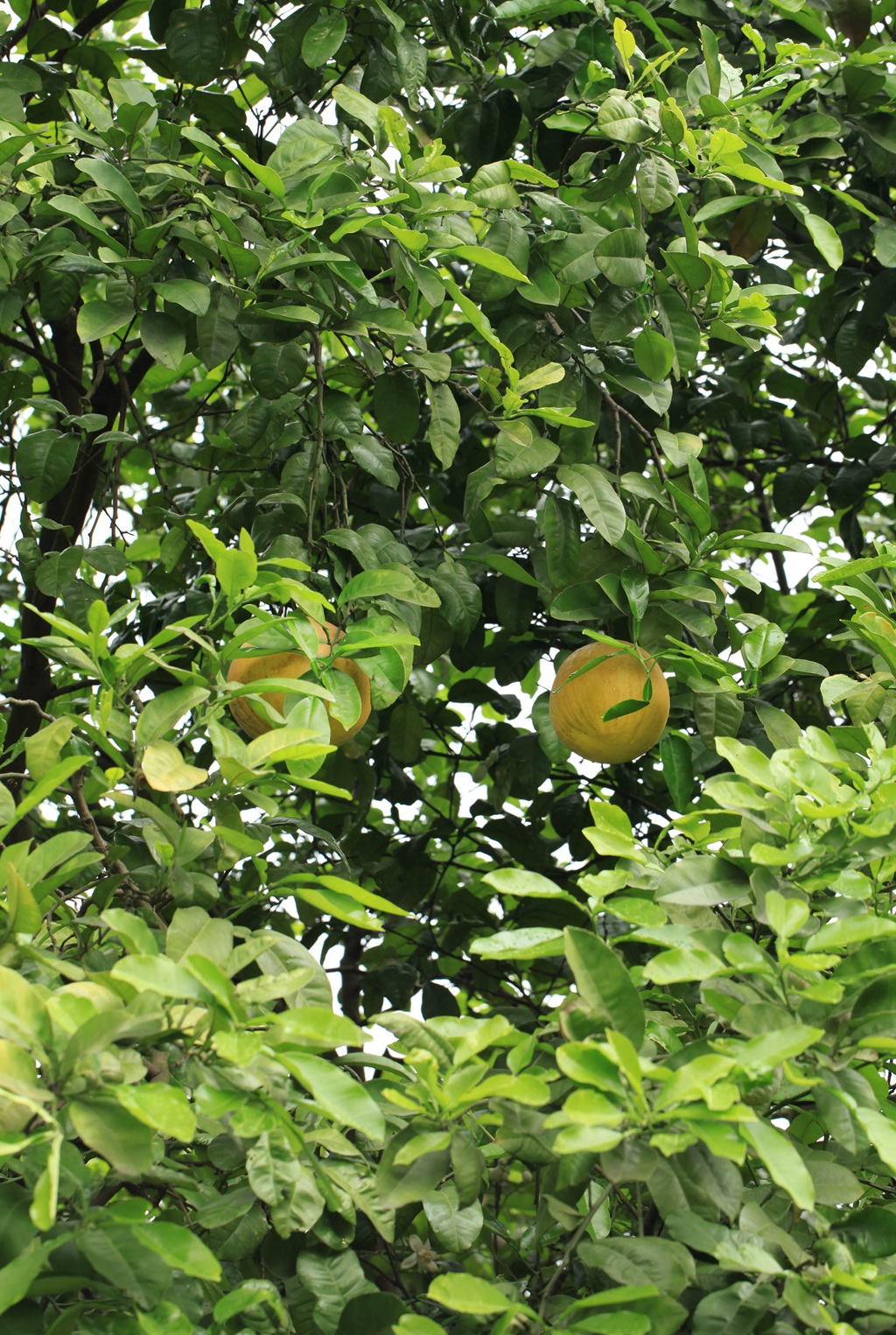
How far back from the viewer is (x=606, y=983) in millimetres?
842

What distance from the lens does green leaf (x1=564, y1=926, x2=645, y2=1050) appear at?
84cm

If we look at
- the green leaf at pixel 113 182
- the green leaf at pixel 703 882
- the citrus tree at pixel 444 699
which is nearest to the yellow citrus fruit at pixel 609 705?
the citrus tree at pixel 444 699

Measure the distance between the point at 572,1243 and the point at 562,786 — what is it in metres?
1.66

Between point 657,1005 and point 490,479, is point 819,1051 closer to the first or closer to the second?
point 657,1005

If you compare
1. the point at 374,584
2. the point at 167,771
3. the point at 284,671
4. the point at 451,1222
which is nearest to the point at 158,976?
the point at 167,771

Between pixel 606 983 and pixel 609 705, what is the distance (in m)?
0.70

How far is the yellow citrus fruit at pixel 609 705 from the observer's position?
152 cm

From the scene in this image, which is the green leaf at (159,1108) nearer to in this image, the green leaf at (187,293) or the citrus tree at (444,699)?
the citrus tree at (444,699)

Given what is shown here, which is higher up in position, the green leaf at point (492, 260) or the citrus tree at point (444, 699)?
the green leaf at point (492, 260)

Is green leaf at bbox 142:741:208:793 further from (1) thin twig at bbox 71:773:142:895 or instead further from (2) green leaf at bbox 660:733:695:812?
(2) green leaf at bbox 660:733:695:812

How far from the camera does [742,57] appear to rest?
7.09 ft

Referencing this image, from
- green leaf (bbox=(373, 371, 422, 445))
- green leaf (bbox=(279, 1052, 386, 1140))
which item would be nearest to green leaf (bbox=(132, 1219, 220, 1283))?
green leaf (bbox=(279, 1052, 386, 1140))

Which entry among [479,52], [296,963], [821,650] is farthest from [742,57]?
[296,963]

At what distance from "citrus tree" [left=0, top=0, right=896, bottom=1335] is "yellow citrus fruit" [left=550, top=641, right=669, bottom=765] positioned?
0.01 m
